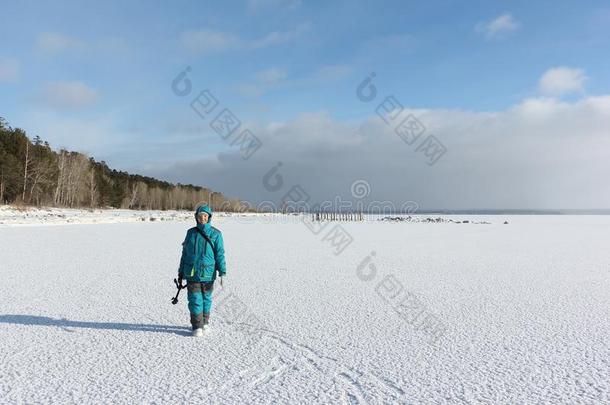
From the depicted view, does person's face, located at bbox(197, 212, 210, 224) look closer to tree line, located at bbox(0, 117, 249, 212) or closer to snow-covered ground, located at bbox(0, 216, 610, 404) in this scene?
snow-covered ground, located at bbox(0, 216, 610, 404)

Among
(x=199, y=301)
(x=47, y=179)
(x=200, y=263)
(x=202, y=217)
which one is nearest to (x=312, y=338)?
(x=199, y=301)

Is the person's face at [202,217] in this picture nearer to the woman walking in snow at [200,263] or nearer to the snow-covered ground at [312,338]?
the woman walking in snow at [200,263]

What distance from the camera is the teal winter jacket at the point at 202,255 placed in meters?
4.45

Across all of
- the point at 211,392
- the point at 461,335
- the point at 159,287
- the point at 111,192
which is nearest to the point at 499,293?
the point at 461,335

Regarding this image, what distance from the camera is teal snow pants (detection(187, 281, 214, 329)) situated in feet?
14.7

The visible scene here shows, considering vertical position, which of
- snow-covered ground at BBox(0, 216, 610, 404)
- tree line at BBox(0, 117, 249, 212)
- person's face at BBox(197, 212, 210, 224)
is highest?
tree line at BBox(0, 117, 249, 212)

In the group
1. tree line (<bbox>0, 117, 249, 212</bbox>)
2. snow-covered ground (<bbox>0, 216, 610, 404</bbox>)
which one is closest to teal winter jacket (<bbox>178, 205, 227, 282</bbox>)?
snow-covered ground (<bbox>0, 216, 610, 404</bbox>)

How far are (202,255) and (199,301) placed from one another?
0.51 metres

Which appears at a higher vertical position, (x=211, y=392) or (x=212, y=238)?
(x=212, y=238)

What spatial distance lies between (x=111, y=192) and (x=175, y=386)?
73486 millimetres

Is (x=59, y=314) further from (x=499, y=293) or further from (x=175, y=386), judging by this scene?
(x=499, y=293)

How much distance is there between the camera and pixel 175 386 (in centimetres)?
323

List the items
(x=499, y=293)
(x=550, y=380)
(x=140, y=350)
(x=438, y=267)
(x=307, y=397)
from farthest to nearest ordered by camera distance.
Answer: (x=438, y=267) < (x=499, y=293) < (x=140, y=350) < (x=550, y=380) < (x=307, y=397)

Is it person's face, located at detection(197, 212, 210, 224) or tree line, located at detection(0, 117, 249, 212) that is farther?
tree line, located at detection(0, 117, 249, 212)
